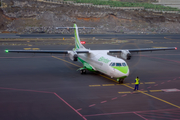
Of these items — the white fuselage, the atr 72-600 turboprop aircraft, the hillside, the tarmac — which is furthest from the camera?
the hillside

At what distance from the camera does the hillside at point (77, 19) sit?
321 feet

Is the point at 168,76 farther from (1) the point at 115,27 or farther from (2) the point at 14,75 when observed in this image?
(1) the point at 115,27

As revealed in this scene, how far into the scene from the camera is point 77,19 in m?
106

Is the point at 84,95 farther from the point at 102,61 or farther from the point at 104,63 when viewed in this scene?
the point at 102,61

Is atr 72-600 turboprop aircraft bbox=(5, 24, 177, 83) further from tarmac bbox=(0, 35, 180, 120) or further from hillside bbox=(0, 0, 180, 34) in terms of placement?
hillside bbox=(0, 0, 180, 34)

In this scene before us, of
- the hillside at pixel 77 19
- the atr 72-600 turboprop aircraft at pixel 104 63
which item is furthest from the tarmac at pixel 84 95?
the hillside at pixel 77 19

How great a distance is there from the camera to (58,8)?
365 ft

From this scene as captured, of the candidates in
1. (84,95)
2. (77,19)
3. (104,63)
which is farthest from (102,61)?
(77,19)

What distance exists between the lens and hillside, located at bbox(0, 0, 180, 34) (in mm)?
97750

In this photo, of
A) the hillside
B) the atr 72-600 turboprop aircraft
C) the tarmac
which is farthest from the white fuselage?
the hillside

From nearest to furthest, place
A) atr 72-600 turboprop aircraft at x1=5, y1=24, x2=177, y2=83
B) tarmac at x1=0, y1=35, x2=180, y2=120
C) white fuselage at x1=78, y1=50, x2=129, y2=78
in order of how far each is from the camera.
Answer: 1. tarmac at x1=0, y1=35, x2=180, y2=120
2. atr 72-600 turboprop aircraft at x1=5, y1=24, x2=177, y2=83
3. white fuselage at x1=78, y1=50, x2=129, y2=78

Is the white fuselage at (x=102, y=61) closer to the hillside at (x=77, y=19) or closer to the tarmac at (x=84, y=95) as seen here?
the tarmac at (x=84, y=95)

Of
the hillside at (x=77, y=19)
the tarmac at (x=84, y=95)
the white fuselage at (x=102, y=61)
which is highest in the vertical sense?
the hillside at (x=77, y=19)

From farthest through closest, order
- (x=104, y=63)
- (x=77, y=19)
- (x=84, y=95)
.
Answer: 1. (x=77, y=19)
2. (x=104, y=63)
3. (x=84, y=95)
